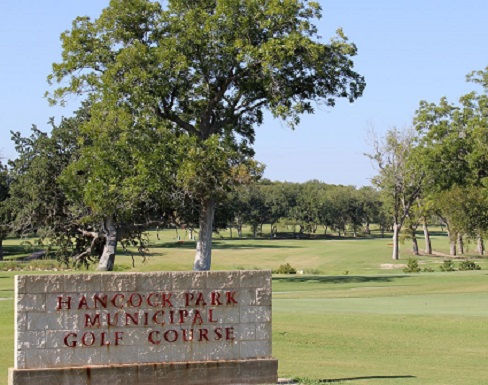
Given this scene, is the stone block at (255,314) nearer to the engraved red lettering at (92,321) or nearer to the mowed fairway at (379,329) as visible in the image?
the mowed fairway at (379,329)

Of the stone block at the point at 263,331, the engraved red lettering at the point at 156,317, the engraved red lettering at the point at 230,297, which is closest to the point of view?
the engraved red lettering at the point at 156,317

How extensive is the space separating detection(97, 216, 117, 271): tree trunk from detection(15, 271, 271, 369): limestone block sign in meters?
34.4

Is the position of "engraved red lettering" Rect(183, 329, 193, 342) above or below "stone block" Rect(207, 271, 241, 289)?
below

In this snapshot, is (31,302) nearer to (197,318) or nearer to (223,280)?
(197,318)

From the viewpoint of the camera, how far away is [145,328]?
13.4m

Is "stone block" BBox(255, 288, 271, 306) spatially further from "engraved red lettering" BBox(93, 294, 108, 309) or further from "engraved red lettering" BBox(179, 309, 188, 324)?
"engraved red lettering" BBox(93, 294, 108, 309)

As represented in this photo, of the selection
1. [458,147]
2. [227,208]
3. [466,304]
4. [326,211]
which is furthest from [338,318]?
[326,211]

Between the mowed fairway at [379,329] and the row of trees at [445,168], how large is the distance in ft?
83.5

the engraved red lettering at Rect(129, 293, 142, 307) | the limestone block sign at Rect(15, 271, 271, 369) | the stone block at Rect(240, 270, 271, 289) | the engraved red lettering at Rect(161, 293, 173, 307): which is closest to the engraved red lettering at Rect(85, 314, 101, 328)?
the limestone block sign at Rect(15, 271, 271, 369)

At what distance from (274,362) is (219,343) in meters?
0.95

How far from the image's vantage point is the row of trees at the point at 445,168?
2665 inches

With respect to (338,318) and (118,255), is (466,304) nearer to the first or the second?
(338,318)

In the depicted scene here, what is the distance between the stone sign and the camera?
1279cm

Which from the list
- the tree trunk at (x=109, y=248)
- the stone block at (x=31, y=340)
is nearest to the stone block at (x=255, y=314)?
the stone block at (x=31, y=340)
